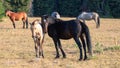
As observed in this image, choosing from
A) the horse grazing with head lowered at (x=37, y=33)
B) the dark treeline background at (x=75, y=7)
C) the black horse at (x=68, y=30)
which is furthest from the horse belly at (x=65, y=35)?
the dark treeline background at (x=75, y=7)

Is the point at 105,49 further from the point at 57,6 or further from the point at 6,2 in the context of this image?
the point at 57,6

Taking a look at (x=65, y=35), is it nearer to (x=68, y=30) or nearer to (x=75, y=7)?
(x=68, y=30)

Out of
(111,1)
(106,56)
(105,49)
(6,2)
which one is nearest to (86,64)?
(106,56)

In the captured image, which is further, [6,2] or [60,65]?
[6,2]

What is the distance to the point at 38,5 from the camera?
5041 centimetres

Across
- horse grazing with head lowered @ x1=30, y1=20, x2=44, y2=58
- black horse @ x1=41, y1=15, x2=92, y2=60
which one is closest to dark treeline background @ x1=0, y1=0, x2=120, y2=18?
black horse @ x1=41, y1=15, x2=92, y2=60

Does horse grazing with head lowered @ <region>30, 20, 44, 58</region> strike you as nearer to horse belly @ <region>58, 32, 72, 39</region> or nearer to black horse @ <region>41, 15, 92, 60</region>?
black horse @ <region>41, 15, 92, 60</region>

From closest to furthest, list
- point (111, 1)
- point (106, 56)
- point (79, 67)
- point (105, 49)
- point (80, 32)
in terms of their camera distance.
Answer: point (79, 67)
point (80, 32)
point (106, 56)
point (105, 49)
point (111, 1)

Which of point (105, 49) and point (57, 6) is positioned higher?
point (105, 49)

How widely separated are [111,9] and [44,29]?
37468 mm

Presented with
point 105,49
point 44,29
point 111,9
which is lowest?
point 111,9

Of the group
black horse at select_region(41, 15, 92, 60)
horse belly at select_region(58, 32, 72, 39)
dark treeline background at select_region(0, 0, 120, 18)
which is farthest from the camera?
dark treeline background at select_region(0, 0, 120, 18)

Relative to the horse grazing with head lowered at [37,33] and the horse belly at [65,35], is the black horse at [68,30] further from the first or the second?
the horse grazing with head lowered at [37,33]

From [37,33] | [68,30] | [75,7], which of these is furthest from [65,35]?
[75,7]
